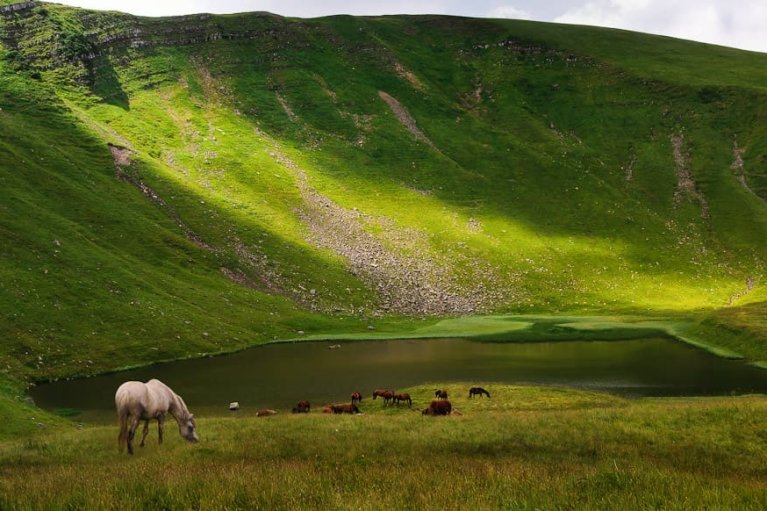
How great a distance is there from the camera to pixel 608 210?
13288 cm

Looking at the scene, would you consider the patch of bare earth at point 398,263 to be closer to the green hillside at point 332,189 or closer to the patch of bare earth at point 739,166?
the green hillside at point 332,189

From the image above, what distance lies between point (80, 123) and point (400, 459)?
12942cm

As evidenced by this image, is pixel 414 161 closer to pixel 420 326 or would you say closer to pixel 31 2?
pixel 420 326

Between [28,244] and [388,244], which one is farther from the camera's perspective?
[388,244]

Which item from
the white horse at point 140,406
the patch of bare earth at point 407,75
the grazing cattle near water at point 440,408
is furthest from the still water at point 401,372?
the patch of bare earth at point 407,75

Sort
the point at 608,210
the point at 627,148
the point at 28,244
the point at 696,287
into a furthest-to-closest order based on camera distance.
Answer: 1. the point at 627,148
2. the point at 608,210
3. the point at 696,287
4. the point at 28,244

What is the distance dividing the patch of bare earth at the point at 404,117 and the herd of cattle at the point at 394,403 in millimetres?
119498

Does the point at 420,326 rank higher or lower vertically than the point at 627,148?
lower

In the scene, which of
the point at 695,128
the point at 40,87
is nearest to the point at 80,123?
the point at 40,87

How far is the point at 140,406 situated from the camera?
23.0 meters

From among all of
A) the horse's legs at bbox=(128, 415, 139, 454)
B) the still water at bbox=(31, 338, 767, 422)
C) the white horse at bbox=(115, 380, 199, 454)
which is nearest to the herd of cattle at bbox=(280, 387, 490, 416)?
the still water at bbox=(31, 338, 767, 422)

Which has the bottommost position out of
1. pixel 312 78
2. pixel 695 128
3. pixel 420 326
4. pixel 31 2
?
pixel 420 326

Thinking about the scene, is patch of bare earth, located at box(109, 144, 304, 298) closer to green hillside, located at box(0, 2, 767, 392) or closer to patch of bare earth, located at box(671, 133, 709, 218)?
green hillside, located at box(0, 2, 767, 392)

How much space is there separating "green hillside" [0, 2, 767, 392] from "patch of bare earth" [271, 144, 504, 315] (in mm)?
435
